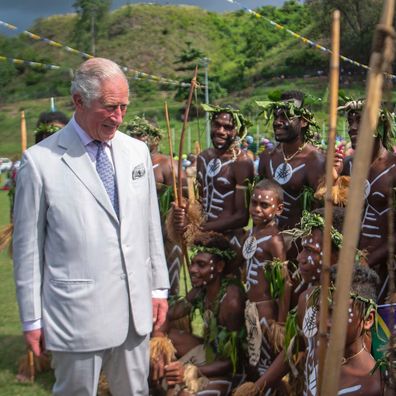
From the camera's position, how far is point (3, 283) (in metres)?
8.16

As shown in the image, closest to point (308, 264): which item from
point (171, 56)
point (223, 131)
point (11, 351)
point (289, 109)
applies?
point (289, 109)

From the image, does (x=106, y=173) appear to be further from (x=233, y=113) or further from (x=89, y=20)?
(x=89, y=20)

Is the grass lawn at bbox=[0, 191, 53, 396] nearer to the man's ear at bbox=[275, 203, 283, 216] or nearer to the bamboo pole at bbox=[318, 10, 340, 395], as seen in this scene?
the man's ear at bbox=[275, 203, 283, 216]

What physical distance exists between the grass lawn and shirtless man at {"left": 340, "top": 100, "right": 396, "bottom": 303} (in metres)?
2.47

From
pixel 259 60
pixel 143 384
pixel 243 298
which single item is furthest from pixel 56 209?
pixel 259 60

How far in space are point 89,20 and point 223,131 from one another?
66785 mm

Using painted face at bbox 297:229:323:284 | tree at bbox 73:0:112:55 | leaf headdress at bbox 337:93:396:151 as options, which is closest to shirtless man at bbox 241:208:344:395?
painted face at bbox 297:229:323:284

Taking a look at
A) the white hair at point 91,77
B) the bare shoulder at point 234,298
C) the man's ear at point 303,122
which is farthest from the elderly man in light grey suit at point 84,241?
the man's ear at point 303,122

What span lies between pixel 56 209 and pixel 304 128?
218 centimetres

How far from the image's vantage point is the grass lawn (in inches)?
187

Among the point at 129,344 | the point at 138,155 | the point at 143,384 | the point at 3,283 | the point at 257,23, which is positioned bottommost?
the point at 3,283

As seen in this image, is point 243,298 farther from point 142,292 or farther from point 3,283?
point 3,283

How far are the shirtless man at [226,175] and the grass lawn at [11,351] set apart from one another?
156 cm

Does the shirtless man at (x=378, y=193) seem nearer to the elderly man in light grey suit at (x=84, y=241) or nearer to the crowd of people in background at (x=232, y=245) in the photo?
the crowd of people in background at (x=232, y=245)
